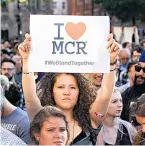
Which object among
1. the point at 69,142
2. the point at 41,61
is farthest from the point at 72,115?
the point at 41,61

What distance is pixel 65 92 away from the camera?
4141mm

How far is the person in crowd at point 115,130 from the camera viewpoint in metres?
4.69

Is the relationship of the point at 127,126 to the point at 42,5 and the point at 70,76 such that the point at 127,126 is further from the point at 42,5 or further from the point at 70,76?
the point at 42,5

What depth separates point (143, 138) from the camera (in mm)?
4070

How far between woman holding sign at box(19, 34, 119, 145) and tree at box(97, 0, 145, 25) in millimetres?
29876

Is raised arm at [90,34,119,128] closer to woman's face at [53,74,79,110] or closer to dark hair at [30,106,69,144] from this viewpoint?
woman's face at [53,74,79,110]

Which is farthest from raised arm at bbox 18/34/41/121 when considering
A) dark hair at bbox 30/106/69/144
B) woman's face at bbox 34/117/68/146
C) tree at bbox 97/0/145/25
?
tree at bbox 97/0/145/25

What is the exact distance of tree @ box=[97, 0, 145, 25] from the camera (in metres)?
34.3

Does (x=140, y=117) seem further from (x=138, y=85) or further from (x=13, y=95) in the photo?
(x=13, y=95)

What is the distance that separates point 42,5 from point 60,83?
57079mm

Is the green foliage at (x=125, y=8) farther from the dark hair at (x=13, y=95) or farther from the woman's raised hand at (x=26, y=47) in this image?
the woman's raised hand at (x=26, y=47)

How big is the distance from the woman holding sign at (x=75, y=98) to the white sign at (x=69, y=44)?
0.24 ft

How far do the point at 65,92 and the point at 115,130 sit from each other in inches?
32.8

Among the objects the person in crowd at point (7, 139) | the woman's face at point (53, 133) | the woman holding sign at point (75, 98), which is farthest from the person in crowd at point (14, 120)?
the person in crowd at point (7, 139)
